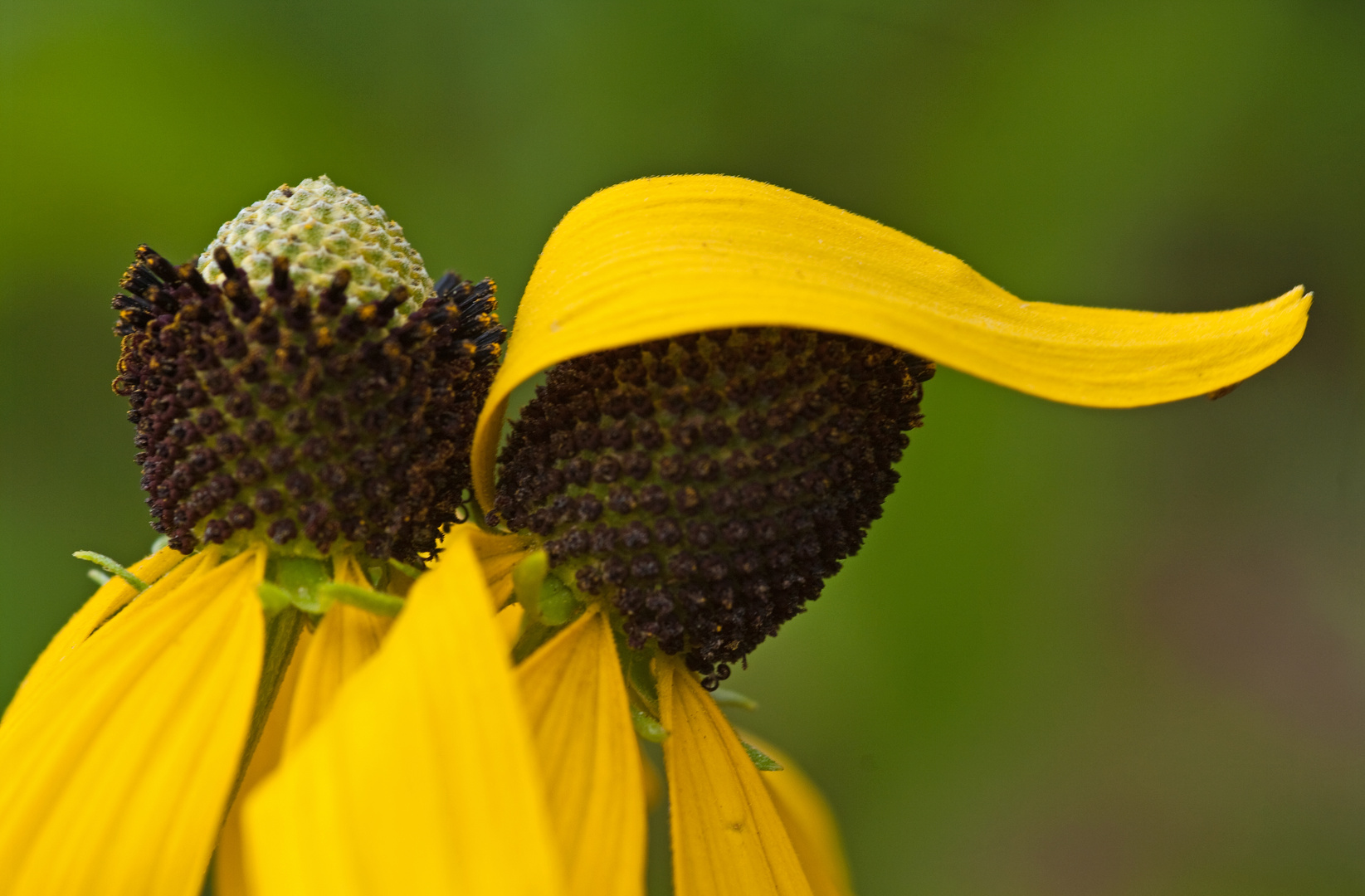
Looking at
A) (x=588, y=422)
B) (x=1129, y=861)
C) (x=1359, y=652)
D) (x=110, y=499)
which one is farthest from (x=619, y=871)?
(x=1359, y=652)

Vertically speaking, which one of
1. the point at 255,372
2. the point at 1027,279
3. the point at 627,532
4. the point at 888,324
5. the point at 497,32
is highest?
the point at 497,32

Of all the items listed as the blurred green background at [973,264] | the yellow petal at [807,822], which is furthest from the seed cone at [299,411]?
the blurred green background at [973,264]

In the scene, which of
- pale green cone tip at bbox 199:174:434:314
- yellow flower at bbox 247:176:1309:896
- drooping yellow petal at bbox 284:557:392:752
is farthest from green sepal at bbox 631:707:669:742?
pale green cone tip at bbox 199:174:434:314

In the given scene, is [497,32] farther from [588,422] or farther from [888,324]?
[888,324]

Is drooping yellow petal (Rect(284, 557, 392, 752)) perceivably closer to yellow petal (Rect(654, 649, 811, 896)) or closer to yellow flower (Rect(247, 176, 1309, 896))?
yellow flower (Rect(247, 176, 1309, 896))

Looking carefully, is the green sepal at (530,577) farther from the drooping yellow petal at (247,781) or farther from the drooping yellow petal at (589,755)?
the drooping yellow petal at (247,781)

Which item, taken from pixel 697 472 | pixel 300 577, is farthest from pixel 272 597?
pixel 697 472

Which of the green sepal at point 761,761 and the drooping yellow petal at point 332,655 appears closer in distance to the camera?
the drooping yellow petal at point 332,655
